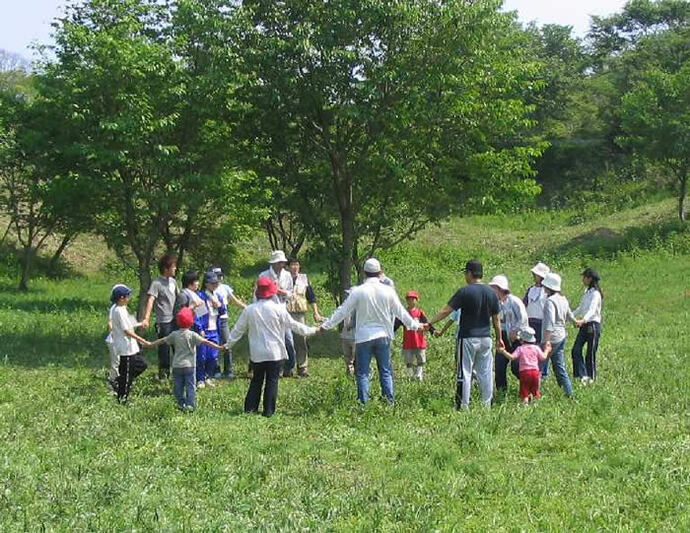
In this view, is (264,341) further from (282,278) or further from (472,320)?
(282,278)

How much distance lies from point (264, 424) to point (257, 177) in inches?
350

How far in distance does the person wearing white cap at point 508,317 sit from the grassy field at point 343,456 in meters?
0.69

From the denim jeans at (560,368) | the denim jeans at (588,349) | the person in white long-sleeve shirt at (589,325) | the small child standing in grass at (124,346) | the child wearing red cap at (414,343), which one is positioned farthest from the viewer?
the child wearing red cap at (414,343)

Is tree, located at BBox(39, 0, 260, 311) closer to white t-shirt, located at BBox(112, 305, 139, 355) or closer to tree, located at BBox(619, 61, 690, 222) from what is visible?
white t-shirt, located at BBox(112, 305, 139, 355)

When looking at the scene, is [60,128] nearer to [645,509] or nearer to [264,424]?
[264,424]

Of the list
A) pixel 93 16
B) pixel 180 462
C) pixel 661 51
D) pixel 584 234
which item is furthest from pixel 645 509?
pixel 661 51

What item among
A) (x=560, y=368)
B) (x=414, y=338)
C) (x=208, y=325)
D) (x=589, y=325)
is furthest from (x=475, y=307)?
(x=208, y=325)

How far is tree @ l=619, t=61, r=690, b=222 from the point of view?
32.5 metres

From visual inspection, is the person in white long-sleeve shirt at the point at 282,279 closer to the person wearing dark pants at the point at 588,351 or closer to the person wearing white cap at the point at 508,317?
the person wearing white cap at the point at 508,317

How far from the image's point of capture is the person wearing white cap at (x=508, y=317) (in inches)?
405

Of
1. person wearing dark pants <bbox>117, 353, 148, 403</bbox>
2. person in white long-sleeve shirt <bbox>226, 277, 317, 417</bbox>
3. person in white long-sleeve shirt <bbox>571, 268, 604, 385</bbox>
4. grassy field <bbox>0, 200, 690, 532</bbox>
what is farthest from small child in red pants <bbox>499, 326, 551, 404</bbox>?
person wearing dark pants <bbox>117, 353, 148, 403</bbox>

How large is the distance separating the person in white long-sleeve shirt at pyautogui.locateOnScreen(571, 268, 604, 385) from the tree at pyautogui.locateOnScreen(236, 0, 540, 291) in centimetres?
484

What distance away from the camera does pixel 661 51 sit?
50.8 m

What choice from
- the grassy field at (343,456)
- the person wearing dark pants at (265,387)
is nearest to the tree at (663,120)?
the grassy field at (343,456)
